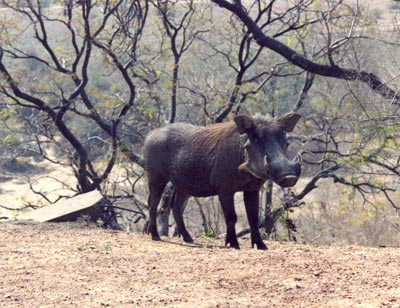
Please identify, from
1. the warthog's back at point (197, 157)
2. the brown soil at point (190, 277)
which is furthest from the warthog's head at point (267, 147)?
the brown soil at point (190, 277)

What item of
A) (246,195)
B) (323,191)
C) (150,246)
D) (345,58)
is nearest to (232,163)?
(246,195)

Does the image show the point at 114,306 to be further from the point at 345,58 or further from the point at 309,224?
the point at 309,224

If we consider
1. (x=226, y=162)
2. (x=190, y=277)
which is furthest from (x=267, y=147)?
(x=190, y=277)

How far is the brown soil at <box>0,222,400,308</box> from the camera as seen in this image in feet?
18.7

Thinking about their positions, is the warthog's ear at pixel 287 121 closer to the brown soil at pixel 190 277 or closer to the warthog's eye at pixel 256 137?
the warthog's eye at pixel 256 137

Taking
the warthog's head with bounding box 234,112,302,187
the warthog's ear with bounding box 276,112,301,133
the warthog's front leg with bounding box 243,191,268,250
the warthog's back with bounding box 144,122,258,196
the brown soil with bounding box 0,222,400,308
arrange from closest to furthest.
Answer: the brown soil with bounding box 0,222,400,308, the warthog's head with bounding box 234,112,302,187, the warthog's ear with bounding box 276,112,301,133, the warthog's back with bounding box 144,122,258,196, the warthog's front leg with bounding box 243,191,268,250

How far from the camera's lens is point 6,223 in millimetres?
11000

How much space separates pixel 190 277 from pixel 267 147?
2.33m

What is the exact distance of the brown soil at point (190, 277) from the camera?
5.70 metres

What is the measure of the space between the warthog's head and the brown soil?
91 centimetres

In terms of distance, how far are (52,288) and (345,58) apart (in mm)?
9762

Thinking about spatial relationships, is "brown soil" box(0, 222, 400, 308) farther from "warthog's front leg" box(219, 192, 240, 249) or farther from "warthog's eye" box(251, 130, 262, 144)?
"warthog's eye" box(251, 130, 262, 144)

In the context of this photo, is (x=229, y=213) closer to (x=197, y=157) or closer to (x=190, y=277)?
(x=197, y=157)

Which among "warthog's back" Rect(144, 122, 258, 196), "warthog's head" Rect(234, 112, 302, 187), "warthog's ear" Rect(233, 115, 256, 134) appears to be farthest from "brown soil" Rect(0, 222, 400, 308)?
"warthog's ear" Rect(233, 115, 256, 134)
